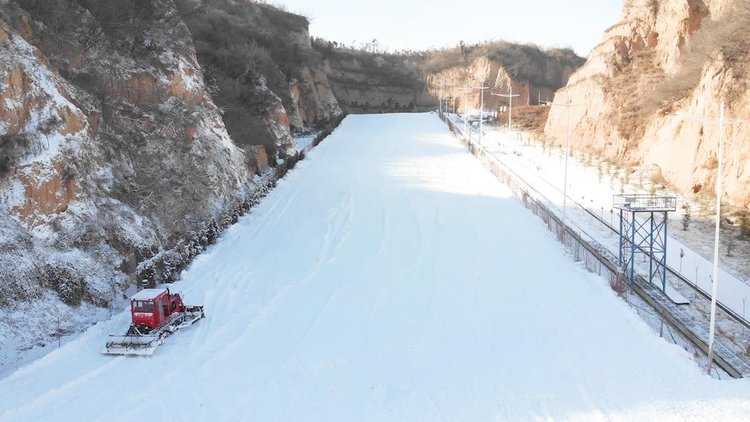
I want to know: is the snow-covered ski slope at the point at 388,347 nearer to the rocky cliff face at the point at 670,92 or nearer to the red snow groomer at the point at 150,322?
the red snow groomer at the point at 150,322

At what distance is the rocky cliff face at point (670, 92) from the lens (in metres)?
32.4

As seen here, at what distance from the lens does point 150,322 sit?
55.5ft

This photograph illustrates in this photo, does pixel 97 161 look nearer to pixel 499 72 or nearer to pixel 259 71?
pixel 259 71

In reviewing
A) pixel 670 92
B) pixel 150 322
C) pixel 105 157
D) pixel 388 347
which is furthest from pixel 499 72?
pixel 150 322

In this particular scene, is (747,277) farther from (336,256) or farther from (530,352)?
(336,256)

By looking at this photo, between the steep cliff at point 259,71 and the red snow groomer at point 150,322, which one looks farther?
the steep cliff at point 259,71

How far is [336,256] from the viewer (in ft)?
83.3

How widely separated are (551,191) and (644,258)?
1307cm

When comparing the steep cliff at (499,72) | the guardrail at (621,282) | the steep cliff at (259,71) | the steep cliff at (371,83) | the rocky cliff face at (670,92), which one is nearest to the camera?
the guardrail at (621,282)

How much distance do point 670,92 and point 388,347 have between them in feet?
108

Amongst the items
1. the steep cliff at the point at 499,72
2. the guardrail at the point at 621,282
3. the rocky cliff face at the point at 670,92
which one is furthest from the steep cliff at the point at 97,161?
the steep cliff at the point at 499,72

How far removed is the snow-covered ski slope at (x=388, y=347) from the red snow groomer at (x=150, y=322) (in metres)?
0.27

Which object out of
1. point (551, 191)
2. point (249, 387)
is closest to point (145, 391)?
point (249, 387)

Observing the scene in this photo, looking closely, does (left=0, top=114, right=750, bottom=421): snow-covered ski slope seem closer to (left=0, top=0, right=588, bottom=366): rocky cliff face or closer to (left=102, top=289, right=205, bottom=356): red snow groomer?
(left=102, top=289, right=205, bottom=356): red snow groomer
